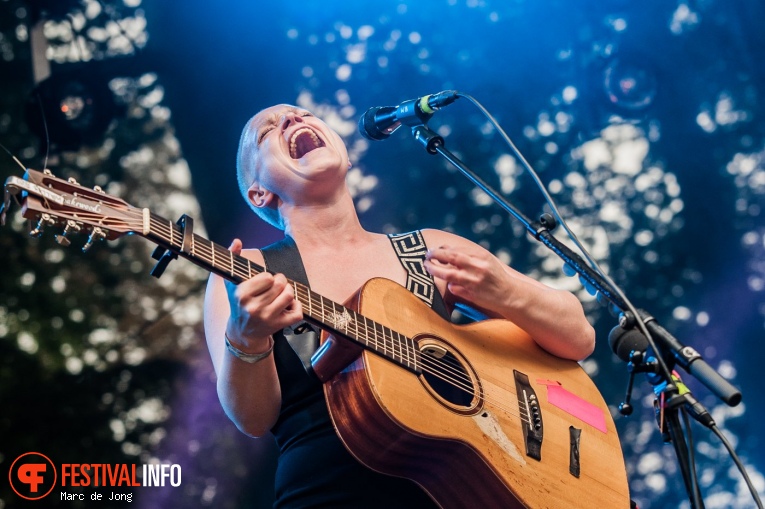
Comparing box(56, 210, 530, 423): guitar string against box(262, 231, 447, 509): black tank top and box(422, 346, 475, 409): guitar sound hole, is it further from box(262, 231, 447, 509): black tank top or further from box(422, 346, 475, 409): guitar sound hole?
box(262, 231, 447, 509): black tank top

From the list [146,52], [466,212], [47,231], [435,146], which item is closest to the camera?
[435,146]

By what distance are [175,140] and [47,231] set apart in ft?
2.83

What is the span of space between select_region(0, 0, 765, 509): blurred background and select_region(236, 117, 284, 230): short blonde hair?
1349mm

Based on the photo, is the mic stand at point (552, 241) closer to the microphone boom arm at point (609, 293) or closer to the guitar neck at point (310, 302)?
the microphone boom arm at point (609, 293)

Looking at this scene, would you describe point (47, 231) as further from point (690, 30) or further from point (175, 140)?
point (690, 30)

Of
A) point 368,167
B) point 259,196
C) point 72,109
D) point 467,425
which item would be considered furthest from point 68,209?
point 368,167

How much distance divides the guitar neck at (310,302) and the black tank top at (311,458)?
0.19m

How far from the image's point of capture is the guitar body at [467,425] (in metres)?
2.21

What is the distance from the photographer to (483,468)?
2318 mm

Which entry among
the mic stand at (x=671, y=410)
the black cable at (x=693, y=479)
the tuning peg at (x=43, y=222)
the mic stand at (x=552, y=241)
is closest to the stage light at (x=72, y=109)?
the mic stand at (x=552, y=241)

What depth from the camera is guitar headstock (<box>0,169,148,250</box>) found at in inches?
74.6

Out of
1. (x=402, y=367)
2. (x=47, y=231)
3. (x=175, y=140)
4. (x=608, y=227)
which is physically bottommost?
(x=47, y=231)

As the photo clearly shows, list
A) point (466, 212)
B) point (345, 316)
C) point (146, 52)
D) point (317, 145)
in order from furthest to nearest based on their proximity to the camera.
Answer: point (466, 212) → point (146, 52) → point (317, 145) → point (345, 316)

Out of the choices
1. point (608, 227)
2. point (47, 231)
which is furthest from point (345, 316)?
point (608, 227)
